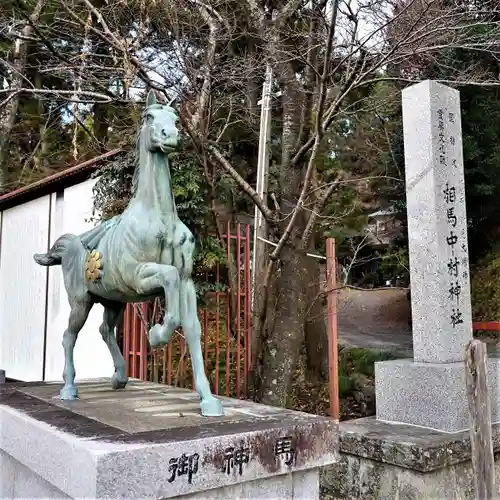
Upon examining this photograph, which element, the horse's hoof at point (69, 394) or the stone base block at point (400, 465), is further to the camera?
the stone base block at point (400, 465)

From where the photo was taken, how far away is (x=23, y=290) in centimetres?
805

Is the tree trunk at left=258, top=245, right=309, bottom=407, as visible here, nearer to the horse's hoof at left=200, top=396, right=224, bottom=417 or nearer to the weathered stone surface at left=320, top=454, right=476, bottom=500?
the weathered stone surface at left=320, top=454, right=476, bottom=500

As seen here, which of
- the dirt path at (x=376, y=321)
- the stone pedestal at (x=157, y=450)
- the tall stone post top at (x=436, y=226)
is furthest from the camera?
the dirt path at (x=376, y=321)

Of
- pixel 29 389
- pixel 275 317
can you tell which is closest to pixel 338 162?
pixel 275 317

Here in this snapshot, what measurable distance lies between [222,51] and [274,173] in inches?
90.7

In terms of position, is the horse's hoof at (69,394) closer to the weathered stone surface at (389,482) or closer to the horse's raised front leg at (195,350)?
the horse's raised front leg at (195,350)

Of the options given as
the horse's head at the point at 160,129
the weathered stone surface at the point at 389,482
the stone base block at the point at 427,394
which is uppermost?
the horse's head at the point at 160,129

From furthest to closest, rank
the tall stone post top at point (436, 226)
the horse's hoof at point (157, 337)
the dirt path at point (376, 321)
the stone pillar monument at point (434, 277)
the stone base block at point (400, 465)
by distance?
the dirt path at point (376, 321) → the tall stone post top at point (436, 226) → the stone pillar monument at point (434, 277) → the stone base block at point (400, 465) → the horse's hoof at point (157, 337)

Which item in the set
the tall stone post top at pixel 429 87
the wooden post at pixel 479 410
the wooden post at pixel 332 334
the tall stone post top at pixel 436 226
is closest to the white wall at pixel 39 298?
the wooden post at pixel 332 334

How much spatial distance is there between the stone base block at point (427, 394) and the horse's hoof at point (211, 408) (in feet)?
6.80

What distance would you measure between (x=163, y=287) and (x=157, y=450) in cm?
91

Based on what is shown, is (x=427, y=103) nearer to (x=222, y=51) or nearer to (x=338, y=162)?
(x=222, y=51)

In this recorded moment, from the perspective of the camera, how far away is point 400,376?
4.34m

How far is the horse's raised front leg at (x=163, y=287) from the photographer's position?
8.91ft
